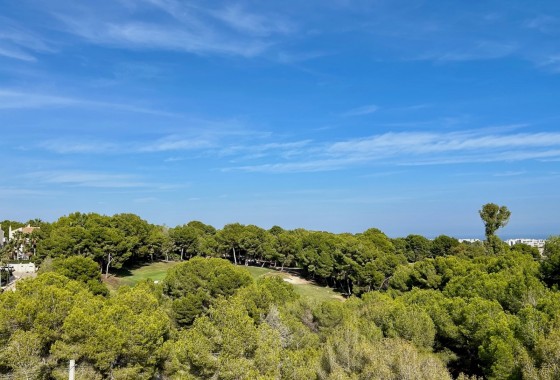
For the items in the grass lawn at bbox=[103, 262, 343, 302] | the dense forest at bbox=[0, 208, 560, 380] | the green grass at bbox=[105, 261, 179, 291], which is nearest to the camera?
the dense forest at bbox=[0, 208, 560, 380]

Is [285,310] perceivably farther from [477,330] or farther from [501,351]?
[501,351]

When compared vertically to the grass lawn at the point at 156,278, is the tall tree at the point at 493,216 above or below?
above

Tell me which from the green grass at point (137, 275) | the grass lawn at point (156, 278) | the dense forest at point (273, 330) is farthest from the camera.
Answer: the green grass at point (137, 275)

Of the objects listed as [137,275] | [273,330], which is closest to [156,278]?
[137,275]

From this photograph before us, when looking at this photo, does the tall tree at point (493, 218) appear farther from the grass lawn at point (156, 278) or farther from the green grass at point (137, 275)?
the green grass at point (137, 275)

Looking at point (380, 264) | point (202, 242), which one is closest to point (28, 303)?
point (380, 264)

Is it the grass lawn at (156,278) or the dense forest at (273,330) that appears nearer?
the dense forest at (273,330)

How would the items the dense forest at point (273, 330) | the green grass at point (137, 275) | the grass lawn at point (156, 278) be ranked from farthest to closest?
the green grass at point (137, 275) < the grass lawn at point (156, 278) < the dense forest at point (273, 330)

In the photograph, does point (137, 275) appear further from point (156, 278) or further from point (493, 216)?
point (493, 216)

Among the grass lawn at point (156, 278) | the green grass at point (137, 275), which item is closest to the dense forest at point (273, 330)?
the green grass at point (137, 275)

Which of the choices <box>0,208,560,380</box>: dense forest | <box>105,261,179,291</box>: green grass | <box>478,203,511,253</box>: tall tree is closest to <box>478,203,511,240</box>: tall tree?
<box>478,203,511,253</box>: tall tree

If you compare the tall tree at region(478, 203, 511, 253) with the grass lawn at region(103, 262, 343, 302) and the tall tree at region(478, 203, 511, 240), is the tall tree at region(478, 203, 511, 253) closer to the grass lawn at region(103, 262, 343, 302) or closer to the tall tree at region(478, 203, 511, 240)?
the tall tree at region(478, 203, 511, 240)

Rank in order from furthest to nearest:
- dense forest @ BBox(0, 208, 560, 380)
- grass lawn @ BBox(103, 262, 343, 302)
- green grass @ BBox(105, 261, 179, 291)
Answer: green grass @ BBox(105, 261, 179, 291)
grass lawn @ BBox(103, 262, 343, 302)
dense forest @ BBox(0, 208, 560, 380)

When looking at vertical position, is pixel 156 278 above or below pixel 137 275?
below
